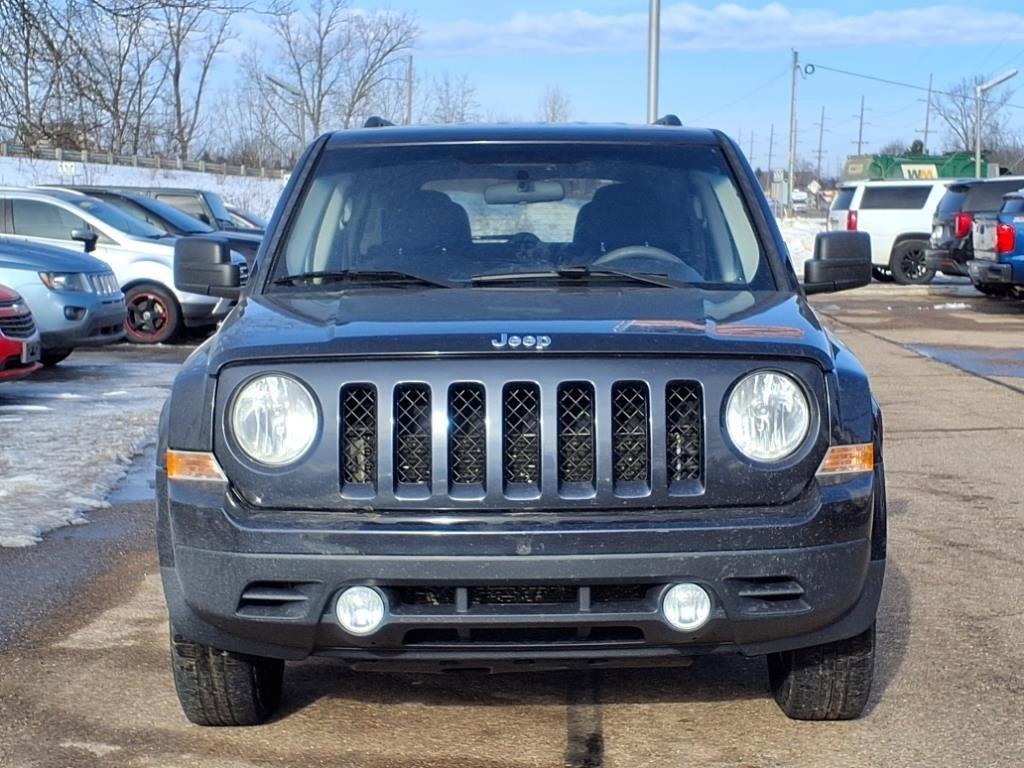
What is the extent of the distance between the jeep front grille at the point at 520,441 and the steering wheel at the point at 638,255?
1.15 metres

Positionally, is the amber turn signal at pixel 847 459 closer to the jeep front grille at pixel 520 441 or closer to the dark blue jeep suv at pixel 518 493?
the dark blue jeep suv at pixel 518 493

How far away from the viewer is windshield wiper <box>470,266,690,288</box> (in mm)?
4598

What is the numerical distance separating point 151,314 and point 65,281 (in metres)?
3.19

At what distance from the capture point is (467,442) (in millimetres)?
3705

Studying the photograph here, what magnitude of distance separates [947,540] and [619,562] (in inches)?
143

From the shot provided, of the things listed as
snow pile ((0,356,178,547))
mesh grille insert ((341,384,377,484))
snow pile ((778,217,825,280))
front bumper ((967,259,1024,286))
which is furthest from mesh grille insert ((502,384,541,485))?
snow pile ((778,217,825,280))

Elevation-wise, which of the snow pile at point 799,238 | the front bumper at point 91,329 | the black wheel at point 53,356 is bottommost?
the snow pile at point 799,238

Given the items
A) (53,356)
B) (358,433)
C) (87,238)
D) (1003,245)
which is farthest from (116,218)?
(358,433)

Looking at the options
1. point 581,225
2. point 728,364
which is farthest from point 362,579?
point 581,225

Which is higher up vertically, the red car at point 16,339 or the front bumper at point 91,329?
the red car at point 16,339

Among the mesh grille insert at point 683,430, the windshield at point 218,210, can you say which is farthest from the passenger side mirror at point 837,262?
the windshield at point 218,210

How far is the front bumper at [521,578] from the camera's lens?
3600 millimetres

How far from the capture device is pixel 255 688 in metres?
4.18

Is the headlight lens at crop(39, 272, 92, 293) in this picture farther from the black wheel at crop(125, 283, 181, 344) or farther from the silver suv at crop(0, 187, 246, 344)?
the black wheel at crop(125, 283, 181, 344)
